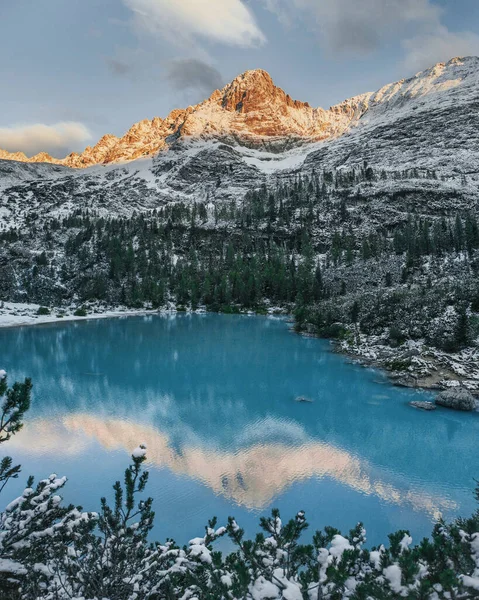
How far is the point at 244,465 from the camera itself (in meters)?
14.8

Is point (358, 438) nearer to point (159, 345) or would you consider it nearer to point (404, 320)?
point (404, 320)

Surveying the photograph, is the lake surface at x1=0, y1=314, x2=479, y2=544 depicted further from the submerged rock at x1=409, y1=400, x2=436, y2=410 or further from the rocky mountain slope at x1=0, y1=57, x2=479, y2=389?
the rocky mountain slope at x1=0, y1=57, x2=479, y2=389

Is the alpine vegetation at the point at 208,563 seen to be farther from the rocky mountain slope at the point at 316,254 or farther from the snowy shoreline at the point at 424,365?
the rocky mountain slope at the point at 316,254

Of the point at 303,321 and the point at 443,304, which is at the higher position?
the point at 443,304

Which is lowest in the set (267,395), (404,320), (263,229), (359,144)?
(267,395)

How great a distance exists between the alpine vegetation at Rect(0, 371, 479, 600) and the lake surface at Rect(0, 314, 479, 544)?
529cm

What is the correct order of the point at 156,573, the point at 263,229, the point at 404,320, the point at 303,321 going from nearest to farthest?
the point at 156,573
the point at 404,320
the point at 303,321
the point at 263,229

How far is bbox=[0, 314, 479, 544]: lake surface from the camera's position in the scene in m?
12.1

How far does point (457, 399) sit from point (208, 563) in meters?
21.0

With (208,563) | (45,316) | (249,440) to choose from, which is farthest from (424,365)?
(45,316)

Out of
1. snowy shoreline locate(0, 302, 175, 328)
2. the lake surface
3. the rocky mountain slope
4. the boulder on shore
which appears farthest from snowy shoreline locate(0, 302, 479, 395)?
snowy shoreline locate(0, 302, 175, 328)

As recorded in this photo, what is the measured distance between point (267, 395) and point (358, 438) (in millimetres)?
7725

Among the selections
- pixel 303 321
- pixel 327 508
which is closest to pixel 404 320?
pixel 303 321

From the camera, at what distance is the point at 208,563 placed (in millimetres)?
4645
